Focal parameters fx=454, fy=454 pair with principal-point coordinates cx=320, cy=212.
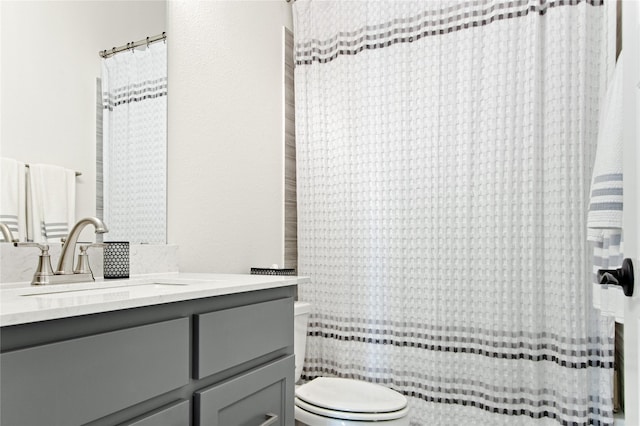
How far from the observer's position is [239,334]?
1156mm

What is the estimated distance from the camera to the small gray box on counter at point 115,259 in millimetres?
1393

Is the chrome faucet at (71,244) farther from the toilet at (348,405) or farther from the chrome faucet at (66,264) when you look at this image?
the toilet at (348,405)

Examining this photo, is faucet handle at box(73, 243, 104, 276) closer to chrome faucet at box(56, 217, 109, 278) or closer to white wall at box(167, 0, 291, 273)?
chrome faucet at box(56, 217, 109, 278)

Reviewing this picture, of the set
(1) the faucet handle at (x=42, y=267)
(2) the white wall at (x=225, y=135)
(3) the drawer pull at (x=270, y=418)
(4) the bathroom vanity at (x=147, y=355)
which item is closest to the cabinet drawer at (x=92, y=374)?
(4) the bathroom vanity at (x=147, y=355)

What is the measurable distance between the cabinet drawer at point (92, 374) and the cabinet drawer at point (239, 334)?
49 mm

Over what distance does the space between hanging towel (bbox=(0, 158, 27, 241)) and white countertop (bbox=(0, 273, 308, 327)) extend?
15 cm

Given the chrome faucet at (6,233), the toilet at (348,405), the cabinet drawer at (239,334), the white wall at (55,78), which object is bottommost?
the toilet at (348,405)

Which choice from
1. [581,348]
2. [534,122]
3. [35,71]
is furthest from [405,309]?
[35,71]

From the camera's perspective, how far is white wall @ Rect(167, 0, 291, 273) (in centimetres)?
176

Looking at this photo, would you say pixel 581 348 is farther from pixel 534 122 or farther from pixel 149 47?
pixel 149 47

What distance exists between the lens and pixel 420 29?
2.18m

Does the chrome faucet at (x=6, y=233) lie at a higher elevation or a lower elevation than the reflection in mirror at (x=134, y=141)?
lower

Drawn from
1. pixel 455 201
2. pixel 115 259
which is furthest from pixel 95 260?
pixel 455 201

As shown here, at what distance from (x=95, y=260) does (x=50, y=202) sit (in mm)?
227
